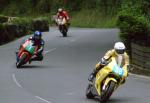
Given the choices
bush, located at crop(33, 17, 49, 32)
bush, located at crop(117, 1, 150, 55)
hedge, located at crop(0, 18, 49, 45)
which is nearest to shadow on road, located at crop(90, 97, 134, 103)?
bush, located at crop(117, 1, 150, 55)

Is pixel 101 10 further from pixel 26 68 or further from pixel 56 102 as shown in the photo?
pixel 56 102

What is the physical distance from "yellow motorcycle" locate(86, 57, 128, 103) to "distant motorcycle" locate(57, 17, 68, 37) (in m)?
25.0

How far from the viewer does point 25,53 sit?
2606 cm

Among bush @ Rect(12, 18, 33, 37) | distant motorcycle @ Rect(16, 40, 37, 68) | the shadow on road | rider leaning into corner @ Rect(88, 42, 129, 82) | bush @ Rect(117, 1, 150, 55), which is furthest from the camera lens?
bush @ Rect(12, 18, 33, 37)

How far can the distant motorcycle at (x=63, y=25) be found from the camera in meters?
41.5

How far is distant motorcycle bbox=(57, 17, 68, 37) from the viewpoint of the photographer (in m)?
41.5

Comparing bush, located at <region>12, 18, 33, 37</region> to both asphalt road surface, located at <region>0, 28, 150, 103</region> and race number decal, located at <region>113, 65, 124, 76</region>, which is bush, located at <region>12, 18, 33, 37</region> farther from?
race number decal, located at <region>113, 65, 124, 76</region>

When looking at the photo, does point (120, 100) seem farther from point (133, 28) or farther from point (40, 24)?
point (40, 24)

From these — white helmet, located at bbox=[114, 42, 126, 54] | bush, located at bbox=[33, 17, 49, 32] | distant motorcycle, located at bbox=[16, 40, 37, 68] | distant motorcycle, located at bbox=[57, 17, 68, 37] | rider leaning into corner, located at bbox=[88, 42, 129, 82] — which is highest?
white helmet, located at bbox=[114, 42, 126, 54]

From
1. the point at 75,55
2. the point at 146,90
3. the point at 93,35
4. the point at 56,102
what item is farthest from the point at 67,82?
the point at 93,35

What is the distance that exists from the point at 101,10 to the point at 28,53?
1424 inches

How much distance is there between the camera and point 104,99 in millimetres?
15906

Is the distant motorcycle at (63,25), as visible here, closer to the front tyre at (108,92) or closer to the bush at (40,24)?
the bush at (40,24)

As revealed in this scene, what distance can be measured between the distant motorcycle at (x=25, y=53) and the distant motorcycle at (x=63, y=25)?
48.8 feet
